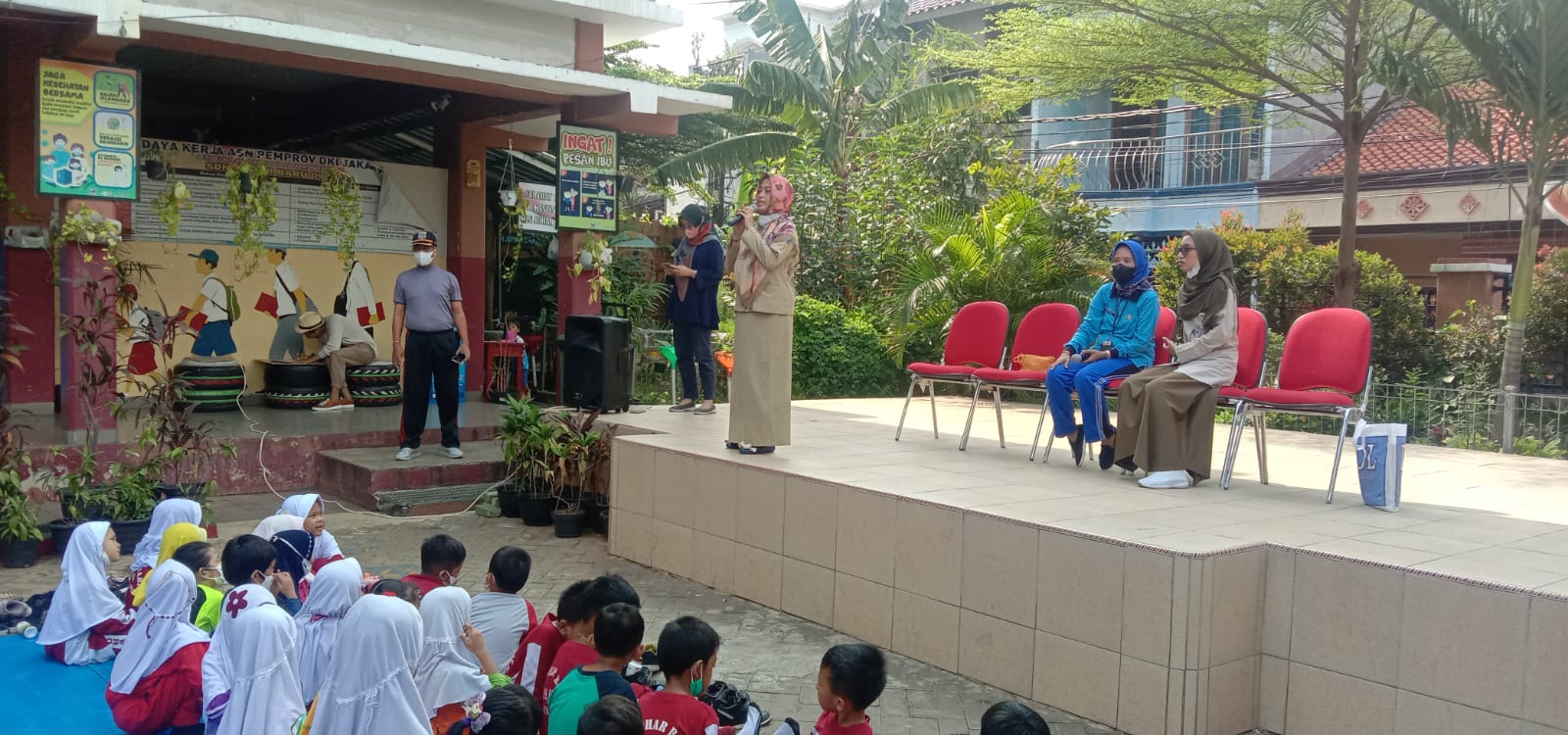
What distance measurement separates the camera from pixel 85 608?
501cm

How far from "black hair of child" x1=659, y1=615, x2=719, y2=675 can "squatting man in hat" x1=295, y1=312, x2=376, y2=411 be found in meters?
8.70

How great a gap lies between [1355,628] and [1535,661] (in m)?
0.58

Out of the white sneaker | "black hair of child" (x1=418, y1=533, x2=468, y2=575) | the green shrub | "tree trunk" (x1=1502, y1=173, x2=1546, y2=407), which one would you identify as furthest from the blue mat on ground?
"tree trunk" (x1=1502, y1=173, x2=1546, y2=407)

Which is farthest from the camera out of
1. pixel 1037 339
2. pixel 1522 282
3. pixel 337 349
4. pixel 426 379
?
pixel 337 349

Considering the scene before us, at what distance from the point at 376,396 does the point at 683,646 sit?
9196mm

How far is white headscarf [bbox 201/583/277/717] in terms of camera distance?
4039 millimetres

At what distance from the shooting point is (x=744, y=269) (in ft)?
23.1

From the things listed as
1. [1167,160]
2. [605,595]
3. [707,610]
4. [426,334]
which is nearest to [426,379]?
[426,334]

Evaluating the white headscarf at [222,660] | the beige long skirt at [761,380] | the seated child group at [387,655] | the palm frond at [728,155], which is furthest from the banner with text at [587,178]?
the palm frond at [728,155]

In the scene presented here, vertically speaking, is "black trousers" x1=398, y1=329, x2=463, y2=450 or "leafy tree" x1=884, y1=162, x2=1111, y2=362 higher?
"leafy tree" x1=884, y1=162, x2=1111, y2=362

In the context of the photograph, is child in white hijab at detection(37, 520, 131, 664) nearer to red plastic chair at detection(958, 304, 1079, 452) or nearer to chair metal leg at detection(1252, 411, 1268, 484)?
red plastic chair at detection(958, 304, 1079, 452)

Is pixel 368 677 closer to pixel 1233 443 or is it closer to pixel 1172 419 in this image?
pixel 1172 419

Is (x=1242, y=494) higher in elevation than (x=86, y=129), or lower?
lower

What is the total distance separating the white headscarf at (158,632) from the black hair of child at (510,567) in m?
1.09
